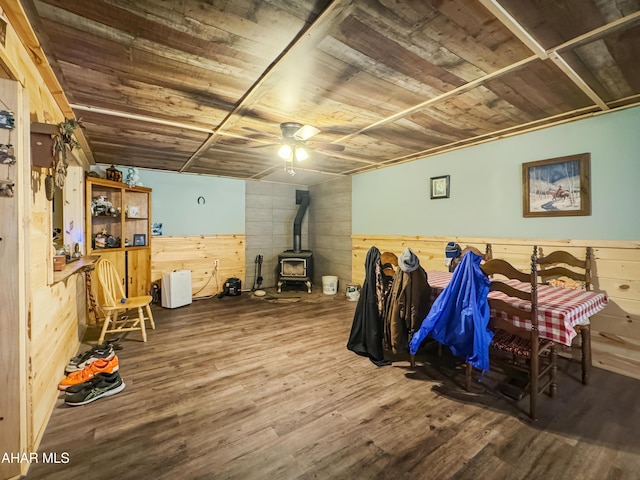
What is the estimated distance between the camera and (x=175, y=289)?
4.71 m

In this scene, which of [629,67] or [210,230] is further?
[210,230]

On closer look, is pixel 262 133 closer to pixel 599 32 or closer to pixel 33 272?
pixel 33 272

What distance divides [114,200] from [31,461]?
3.83 metres

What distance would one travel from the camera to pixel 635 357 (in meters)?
2.50

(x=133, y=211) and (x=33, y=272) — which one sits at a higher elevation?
(x=133, y=211)

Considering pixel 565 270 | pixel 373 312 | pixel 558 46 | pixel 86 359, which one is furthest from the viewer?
pixel 373 312

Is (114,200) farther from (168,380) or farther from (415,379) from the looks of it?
(415,379)

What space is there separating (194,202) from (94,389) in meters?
3.77

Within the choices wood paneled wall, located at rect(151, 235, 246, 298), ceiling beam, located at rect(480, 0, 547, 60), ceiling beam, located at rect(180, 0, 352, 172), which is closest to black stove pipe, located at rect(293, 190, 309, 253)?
wood paneled wall, located at rect(151, 235, 246, 298)

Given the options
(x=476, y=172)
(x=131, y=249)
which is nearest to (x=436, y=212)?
(x=476, y=172)

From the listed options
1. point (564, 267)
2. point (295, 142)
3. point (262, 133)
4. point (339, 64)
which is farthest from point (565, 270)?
point (262, 133)

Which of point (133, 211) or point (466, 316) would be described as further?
point (133, 211)

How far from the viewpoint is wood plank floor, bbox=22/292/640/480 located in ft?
5.08

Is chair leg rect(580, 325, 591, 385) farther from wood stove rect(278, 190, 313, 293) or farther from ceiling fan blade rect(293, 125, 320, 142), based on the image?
wood stove rect(278, 190, 313, 293)
